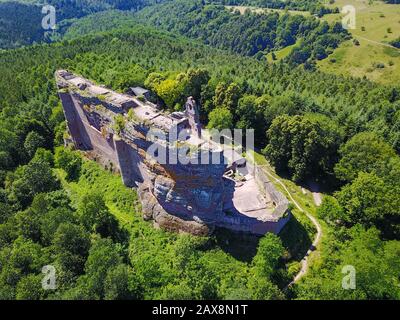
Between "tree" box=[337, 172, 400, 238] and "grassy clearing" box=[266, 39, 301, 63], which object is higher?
"tree" box=[337, 172, 400, 238]

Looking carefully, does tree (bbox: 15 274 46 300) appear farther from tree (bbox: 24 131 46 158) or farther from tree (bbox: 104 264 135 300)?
tree (bbox: 24 131 46 158)

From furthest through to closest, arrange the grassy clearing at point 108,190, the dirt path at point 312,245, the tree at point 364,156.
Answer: the tree at point 364,156 < the grassy clearing at point 108,190 < the dirt path at point 312,245

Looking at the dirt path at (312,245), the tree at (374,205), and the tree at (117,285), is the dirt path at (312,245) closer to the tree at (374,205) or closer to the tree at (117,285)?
the tree at (374,205)

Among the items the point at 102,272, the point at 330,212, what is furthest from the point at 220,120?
the point at 102,272

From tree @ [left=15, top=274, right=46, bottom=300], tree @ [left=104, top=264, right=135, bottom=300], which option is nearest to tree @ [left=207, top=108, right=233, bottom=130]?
tree @ [left=104, top=264, right=135, bottom=300]

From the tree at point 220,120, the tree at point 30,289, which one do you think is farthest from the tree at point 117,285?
the tree at point 220,120

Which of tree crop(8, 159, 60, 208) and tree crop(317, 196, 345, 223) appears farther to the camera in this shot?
tree crop(8, 159, 60, 208)

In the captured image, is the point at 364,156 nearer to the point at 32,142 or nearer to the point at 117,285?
the point at 117,285
